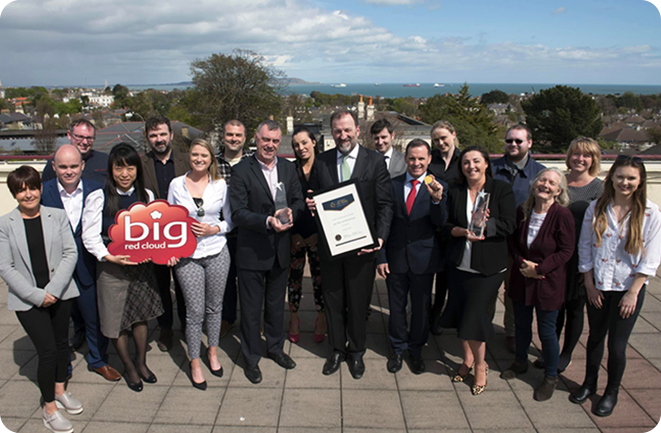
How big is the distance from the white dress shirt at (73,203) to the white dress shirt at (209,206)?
68 cm

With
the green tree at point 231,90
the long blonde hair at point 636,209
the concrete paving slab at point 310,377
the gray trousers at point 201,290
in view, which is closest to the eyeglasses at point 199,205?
the gray trousers at point 201,290

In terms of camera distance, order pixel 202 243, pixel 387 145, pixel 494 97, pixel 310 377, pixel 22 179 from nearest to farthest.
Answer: pixel 22 179 < pixel 202 243 < pixel 310 377 < pixel 387 145 < pixel 494 97

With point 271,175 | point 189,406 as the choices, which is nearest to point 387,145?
point 271,175

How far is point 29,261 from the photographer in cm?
297

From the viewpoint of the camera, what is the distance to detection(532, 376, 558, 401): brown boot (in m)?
3.36

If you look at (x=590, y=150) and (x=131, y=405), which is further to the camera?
(x=590, y=150)

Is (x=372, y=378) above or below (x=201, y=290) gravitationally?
below

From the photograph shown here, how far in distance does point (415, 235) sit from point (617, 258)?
1431mm

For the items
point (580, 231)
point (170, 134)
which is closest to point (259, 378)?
point (170, 134)

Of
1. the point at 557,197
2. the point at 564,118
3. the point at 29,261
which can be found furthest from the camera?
the point at 564,118

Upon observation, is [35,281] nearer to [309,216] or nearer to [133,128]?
[309,216]

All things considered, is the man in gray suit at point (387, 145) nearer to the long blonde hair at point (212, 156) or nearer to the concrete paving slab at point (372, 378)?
the long blonde hair at point (212, 156)

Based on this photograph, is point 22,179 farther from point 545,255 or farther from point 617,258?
point 617,258

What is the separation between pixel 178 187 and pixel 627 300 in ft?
11.4
